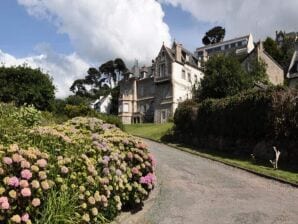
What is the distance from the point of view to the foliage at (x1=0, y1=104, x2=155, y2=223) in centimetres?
812

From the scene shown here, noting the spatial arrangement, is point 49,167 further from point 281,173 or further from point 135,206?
point 281,173

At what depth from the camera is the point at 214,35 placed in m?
128

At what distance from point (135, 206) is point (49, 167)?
12.0 feet

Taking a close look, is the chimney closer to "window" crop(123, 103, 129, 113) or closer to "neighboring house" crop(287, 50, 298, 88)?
"window" crop(123, 103, 129, 113)

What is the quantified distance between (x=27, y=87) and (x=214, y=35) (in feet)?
322

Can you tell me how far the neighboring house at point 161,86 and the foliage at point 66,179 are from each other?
52450 millimetres

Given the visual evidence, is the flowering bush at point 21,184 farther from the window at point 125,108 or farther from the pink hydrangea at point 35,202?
the window at point 125,108

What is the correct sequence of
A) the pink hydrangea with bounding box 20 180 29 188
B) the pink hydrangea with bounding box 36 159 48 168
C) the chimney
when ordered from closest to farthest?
the pink hydrangea with bounding box 20 180 29 188 → the pink hydrangea with bounding box 36 159 48 168 → the chimney

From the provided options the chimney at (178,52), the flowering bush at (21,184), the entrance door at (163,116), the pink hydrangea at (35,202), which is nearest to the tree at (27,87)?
the flowering bush at (21,184)

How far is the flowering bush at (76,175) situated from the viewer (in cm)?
811

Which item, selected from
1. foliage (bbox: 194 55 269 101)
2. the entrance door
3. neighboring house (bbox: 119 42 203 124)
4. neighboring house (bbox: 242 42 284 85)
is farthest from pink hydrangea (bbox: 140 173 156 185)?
the entrance door

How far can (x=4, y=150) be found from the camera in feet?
29.6

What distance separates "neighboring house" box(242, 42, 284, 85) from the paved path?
141 feet

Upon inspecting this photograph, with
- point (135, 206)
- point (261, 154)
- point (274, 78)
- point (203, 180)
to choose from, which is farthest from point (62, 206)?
point (274, 78)
